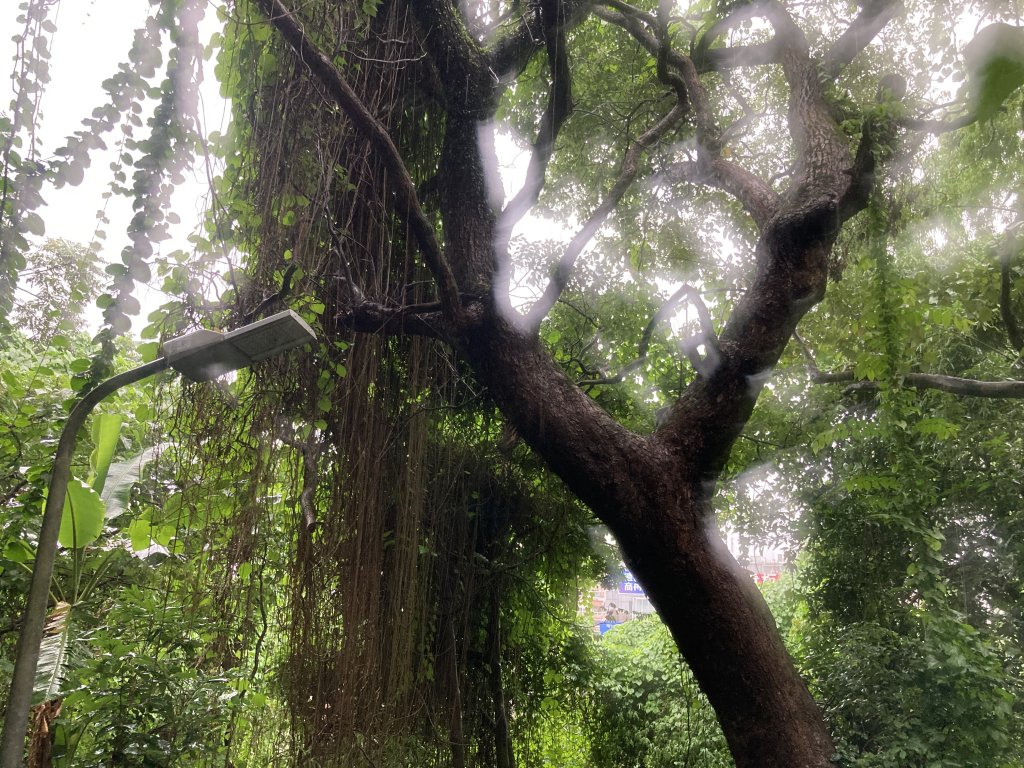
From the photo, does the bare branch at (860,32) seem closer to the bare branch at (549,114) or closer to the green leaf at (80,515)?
the bare branch at (549,114)

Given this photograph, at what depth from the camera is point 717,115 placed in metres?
3.26

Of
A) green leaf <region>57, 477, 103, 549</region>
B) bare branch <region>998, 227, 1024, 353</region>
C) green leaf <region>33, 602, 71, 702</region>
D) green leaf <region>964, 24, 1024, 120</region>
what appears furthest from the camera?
bare branch <region>998, 227, 1024, 353</region>

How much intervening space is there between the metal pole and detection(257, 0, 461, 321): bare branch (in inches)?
33.3

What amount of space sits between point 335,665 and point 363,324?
1.00 meters

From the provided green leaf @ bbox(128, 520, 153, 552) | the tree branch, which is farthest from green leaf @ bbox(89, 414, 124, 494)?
the tree branch

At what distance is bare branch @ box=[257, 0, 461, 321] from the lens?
1667 mm

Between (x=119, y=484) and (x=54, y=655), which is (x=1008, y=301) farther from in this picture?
(x=54, y=655)

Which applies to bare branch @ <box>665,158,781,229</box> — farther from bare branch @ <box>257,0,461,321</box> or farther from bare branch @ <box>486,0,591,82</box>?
bare branch @ <box>257,0,461,321</box>

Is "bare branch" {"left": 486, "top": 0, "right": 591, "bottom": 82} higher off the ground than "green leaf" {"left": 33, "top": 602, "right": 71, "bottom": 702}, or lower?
higher

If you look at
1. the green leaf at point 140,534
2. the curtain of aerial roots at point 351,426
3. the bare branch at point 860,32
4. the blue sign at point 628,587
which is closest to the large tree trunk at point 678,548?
the curtain of aerial roots at point 351,426

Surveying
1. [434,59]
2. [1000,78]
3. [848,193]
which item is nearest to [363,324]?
[434,59]

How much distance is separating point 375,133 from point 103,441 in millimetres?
1267

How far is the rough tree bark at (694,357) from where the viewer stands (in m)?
1.72

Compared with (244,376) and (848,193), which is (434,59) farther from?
(848,193)
